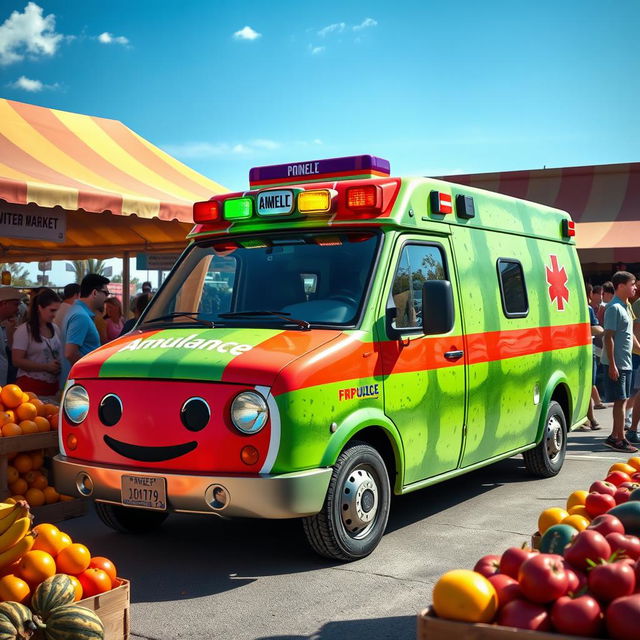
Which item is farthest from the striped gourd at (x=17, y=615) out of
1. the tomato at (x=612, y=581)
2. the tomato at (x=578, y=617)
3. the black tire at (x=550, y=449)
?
the black tire at (x=550, y=449)

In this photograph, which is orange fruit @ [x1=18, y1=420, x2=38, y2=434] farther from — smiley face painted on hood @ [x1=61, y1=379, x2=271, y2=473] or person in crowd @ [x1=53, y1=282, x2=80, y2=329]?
person in crowd @ [x1=53, y1=282, x2=80, y2=329]

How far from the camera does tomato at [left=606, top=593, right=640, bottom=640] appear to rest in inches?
101

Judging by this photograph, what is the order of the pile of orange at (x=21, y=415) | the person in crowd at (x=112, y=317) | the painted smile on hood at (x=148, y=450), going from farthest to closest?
1. the person in crowd at (x=112, y=317)
2. the pile of orange at (x=21, y=415)
3. the painted smile on hood at (x=148, y=450)

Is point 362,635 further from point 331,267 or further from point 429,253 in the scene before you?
point 429,253

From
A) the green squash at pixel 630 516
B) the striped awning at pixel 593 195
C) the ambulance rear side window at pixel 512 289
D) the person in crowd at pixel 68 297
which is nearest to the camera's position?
the green squash at pixel 630 516

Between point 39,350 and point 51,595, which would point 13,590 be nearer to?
point 51,595

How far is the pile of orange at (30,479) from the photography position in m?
6.71

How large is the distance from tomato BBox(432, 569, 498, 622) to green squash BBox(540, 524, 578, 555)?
616 mm

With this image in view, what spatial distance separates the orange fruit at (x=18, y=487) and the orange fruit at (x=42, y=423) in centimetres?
43

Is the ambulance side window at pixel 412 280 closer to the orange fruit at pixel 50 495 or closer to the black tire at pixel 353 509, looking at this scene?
the black tire at pixel 353 509

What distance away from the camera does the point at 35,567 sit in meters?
3.99

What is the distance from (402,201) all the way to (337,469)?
2044 mm

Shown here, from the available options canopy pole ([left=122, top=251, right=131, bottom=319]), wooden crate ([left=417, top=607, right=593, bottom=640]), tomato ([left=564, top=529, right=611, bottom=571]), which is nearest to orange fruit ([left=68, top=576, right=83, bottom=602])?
wooden crate ([left=417, top=607, right=593, bottom=640])

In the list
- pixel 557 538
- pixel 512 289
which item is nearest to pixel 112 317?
pixel 512 289
